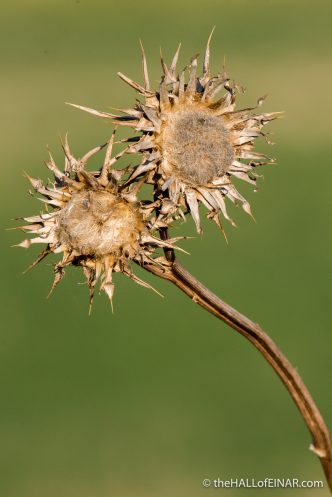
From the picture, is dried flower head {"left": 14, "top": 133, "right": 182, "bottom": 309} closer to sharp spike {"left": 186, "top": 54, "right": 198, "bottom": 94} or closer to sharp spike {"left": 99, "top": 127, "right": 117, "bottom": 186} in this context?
sharp spike {"left": 99, "top": 127, "right": 117, "bottom": 186}

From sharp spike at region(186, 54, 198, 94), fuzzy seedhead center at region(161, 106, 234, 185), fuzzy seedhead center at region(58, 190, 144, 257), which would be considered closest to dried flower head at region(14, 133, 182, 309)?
fuzzy seedhead center at region(58, 190, 144, 257)

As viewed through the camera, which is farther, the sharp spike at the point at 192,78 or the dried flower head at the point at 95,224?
the sharp spike at the point at 192,78

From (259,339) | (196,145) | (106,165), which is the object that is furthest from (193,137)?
(259,339)

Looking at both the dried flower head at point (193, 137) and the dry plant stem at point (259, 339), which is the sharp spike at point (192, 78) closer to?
the dried flower head at point (193, 137)

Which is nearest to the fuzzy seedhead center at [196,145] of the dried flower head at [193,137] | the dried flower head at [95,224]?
the dried flower head at [193,137]

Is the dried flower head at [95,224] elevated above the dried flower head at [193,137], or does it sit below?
below

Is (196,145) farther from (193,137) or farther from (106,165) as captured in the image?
(106,165)

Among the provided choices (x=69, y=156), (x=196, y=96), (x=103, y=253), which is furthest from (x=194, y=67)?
(x=103, y=253)
